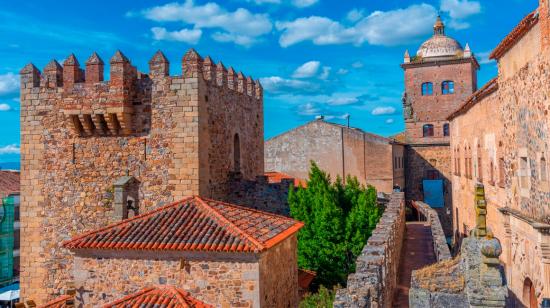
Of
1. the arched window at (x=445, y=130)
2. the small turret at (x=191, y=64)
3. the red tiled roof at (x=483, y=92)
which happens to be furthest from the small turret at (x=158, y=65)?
the arched window at (x=445, y=130)

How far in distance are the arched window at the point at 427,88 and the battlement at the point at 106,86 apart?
25.0 meters

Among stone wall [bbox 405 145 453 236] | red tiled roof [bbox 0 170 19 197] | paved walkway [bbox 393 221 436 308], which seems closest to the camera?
paved walkway [bbox 393 221 436 308]

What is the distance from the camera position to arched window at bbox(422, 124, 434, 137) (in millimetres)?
36031

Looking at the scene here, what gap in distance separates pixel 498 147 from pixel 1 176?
3063cm

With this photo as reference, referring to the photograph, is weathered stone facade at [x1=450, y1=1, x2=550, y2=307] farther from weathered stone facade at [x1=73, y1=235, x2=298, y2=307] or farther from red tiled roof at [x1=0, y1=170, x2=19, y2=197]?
red tiled roof at [x1=0, y1=170, x2=19, y2=197]

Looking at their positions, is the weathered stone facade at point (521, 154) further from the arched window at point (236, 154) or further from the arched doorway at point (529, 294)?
the arched window at point (236, 154)

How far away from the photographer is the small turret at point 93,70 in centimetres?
1380

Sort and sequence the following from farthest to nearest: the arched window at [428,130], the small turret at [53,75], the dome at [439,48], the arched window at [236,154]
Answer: the arched window at [428,130], the dome at [439,48], the arched window at [236,154], the small turret at [53,75]

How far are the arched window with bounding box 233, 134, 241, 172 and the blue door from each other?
68.0 feet

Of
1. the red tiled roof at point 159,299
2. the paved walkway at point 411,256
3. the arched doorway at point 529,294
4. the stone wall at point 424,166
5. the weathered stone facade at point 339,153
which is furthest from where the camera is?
the stone wall at point 424,166

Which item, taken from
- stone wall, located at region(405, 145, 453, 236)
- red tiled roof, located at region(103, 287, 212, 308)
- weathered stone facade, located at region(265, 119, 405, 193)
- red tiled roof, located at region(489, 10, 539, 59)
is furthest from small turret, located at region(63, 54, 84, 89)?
stone wall, located at region(405, 145, 453, 236)

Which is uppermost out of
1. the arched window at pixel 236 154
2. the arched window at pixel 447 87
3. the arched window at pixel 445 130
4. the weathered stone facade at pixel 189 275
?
the arched window at pixel 447 87

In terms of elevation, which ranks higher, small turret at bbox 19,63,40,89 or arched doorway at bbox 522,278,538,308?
small turret at bbox 19,63,40,89

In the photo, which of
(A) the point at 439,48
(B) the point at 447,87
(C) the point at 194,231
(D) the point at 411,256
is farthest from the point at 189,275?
(A) the point at 439,48
